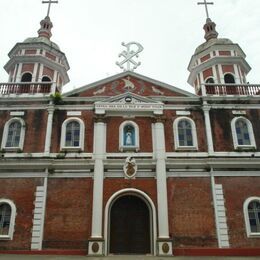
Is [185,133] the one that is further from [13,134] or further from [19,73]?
[19,73]

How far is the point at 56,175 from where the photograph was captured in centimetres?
1808

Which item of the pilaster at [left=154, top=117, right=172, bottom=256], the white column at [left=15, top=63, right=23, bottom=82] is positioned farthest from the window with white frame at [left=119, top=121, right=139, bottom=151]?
the white column at [left=15, top=63, right=23, bottom=82]

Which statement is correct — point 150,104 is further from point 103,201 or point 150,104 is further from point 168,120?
point 103,201

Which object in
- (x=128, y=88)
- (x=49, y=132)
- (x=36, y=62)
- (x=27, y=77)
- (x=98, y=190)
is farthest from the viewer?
(x=36, y=62)

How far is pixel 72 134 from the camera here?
19250 millimetres

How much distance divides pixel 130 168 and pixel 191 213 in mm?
3859

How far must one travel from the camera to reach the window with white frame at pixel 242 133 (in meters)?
19.0

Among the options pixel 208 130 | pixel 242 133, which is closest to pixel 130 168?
pixel 208 130

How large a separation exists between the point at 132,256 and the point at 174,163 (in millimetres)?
5246

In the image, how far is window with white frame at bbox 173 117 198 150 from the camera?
62.1ft

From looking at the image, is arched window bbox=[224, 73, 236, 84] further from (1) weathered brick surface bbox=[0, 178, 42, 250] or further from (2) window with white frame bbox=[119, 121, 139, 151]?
(1) weathered brick surface bbox=[0, 178, 42, 250]

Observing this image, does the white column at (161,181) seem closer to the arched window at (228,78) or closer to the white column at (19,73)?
the arched window at (228,78)

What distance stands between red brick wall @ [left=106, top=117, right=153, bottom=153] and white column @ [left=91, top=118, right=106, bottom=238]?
1.20ft

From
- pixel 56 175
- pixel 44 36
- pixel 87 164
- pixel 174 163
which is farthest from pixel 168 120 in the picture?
pixel 44 36
